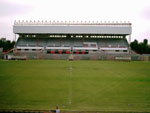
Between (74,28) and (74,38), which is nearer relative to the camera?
(74,28)

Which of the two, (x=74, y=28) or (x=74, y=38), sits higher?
(x=74, y=28)

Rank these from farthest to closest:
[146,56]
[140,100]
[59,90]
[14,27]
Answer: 1. [14,27]
2. [146,56]
3. [59,90]
4. [140,100]

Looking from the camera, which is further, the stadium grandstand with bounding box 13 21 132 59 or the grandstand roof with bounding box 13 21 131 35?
the grandstand roof with bounding box 13 21 131 35

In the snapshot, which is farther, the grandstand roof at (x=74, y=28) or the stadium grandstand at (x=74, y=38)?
the grandstand roof at (x=74, y=28)

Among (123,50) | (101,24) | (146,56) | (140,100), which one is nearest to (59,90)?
(140,100)

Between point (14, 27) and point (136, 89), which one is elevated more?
point (14, 27)

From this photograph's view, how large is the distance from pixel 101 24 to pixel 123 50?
991cm


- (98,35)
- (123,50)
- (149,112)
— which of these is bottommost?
(149,112)

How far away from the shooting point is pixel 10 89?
11.3 meters

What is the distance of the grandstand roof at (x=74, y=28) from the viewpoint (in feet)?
159

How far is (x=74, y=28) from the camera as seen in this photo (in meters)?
48.7

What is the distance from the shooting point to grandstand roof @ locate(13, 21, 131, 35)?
48.6m

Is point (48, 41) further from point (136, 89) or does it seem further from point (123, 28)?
point (136, 89)

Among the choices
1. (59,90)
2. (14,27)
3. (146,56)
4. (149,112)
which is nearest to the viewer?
(149,112)
